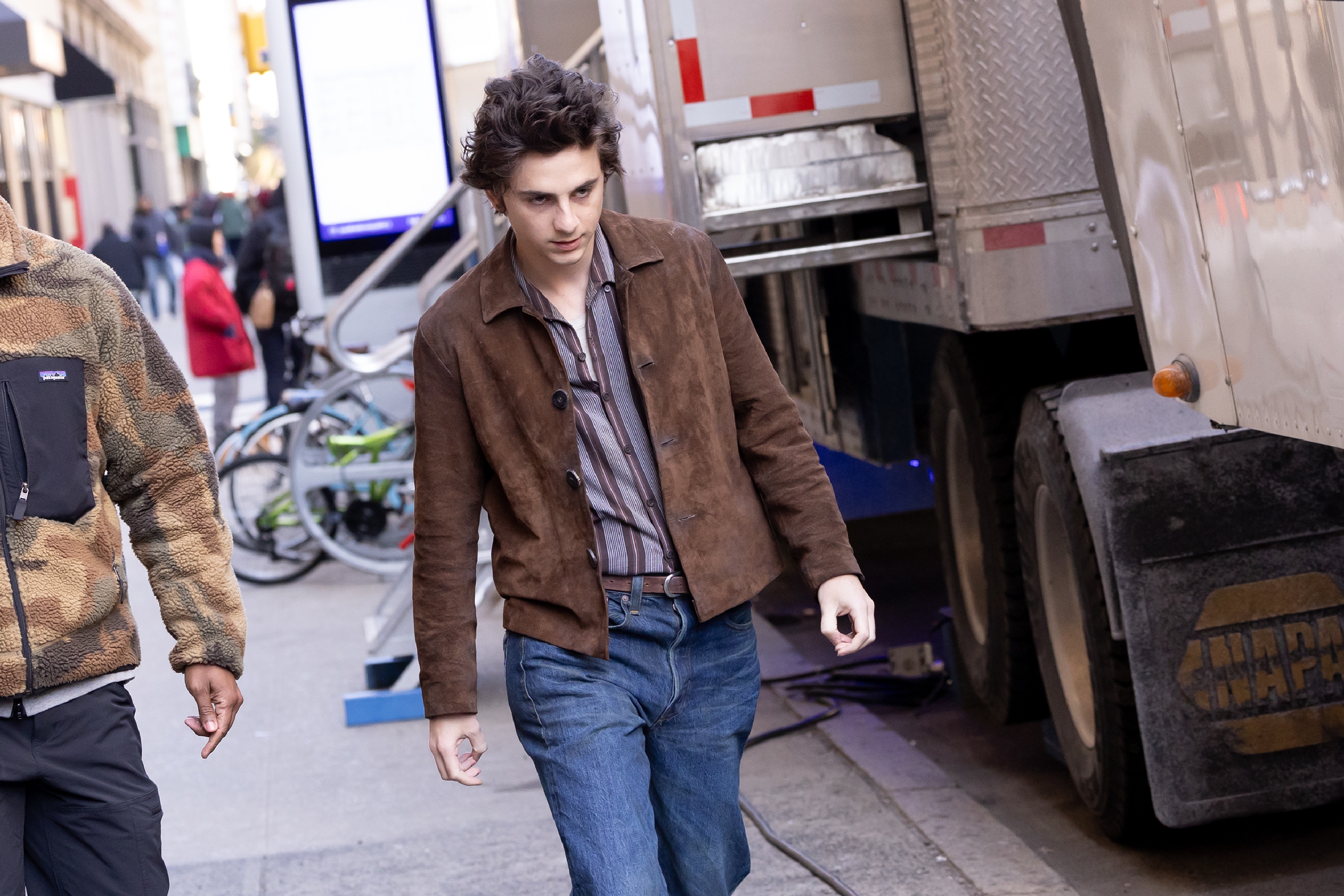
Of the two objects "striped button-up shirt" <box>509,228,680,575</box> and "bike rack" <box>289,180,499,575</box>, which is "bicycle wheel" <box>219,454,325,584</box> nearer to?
"bike rack" <box>289,180,499,575</box>

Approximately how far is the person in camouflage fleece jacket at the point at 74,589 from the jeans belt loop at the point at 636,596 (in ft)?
2.18

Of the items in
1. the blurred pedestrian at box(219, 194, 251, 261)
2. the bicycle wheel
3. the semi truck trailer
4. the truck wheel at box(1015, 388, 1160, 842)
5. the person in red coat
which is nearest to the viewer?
the semi truck trailer

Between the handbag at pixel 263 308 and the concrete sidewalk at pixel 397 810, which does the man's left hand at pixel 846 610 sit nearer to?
the concrete sidewalk at pixel 397 810

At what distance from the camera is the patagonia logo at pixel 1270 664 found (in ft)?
12.8

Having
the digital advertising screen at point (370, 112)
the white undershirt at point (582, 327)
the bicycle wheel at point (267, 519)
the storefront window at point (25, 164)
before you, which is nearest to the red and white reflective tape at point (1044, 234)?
the white undershirt at point (582, 327)

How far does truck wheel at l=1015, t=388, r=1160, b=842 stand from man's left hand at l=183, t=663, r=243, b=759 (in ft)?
6.99

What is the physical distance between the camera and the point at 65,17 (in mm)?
37469

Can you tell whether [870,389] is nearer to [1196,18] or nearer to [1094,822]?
[1094,822]

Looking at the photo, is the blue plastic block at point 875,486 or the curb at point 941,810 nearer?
the curb at point 941,810

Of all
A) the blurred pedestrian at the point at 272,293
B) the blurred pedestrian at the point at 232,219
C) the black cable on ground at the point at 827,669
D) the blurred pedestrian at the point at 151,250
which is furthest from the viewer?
the blurred pedestrian at the point at 151,250

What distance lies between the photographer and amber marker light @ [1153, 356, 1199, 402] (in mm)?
3410

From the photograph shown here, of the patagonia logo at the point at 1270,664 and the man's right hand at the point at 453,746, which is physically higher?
the man's right hand at the point at 453,746

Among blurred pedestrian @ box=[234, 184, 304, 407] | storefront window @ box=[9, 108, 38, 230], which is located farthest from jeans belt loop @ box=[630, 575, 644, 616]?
storefront window @ box=[9, 108, 38, 230]

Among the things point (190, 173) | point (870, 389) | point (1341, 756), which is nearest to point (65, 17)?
point (870, 389)
